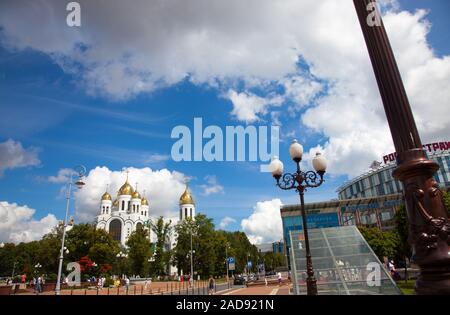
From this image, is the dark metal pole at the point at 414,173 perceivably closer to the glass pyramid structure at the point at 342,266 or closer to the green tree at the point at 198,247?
the glass pyramid structure at the point at 342,266

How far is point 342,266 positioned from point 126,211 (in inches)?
3062

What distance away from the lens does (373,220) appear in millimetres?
67000

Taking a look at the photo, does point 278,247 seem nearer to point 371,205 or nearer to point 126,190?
point 371,205

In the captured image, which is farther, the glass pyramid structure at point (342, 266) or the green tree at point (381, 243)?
the green tree at point (381, 243)

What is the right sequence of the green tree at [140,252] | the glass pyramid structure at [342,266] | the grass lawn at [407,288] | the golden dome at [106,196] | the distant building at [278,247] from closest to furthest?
the glass pyramid structure at [342,266], the grass lawn at [407,288], the green tree at [140,252], the golden dome at [106,196], the distant building at [278,247]

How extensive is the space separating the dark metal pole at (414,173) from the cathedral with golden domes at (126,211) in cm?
7194

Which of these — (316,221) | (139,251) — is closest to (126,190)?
(139,251)

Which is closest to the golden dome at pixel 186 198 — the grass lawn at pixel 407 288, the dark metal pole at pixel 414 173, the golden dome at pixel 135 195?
the golden dome at pixel 135 195

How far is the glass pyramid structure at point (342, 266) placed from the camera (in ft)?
23.0

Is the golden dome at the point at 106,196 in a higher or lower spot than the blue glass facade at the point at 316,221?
higher

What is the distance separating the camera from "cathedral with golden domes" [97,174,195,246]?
76750 mm

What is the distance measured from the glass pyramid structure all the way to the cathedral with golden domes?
215 ft
